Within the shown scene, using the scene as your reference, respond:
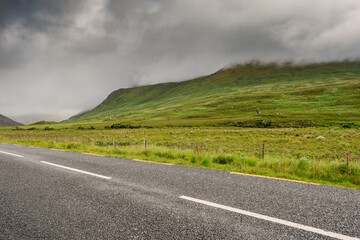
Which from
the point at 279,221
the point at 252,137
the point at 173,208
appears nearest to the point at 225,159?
the point at 173,208

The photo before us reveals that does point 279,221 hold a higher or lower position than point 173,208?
lower

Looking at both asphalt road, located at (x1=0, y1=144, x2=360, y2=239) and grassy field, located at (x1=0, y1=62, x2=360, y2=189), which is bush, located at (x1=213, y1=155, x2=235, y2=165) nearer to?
grassy field, located at (x1=0, y1=62, x2=360, y2=189)

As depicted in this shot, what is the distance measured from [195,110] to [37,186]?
113255 millimetres

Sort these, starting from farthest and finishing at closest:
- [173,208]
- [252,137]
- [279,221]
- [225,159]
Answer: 1. [252,137]
2. [225,159]
3. [173,208]
4. [279,221]

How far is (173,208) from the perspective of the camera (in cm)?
504

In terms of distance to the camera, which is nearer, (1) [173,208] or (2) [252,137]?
(1) [173,208]

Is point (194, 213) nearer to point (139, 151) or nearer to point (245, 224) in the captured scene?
point (245, 224)

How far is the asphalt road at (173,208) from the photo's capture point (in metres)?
4.02

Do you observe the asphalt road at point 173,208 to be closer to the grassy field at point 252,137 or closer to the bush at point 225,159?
the grassy field at point 252,137

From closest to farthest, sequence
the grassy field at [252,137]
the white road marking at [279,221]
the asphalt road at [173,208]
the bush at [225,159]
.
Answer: the white road marking at [279,221]
the asphalt road at [173,208]
the grassy field at [252,137]
the bush at [225,159]

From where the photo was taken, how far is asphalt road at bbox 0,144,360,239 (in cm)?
402

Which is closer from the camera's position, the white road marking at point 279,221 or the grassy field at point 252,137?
the white road marking at point 279,221

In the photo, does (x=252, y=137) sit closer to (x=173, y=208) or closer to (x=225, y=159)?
(x=225, y=159)

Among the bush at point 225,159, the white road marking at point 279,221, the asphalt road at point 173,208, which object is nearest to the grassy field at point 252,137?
the bush at point 225,159
